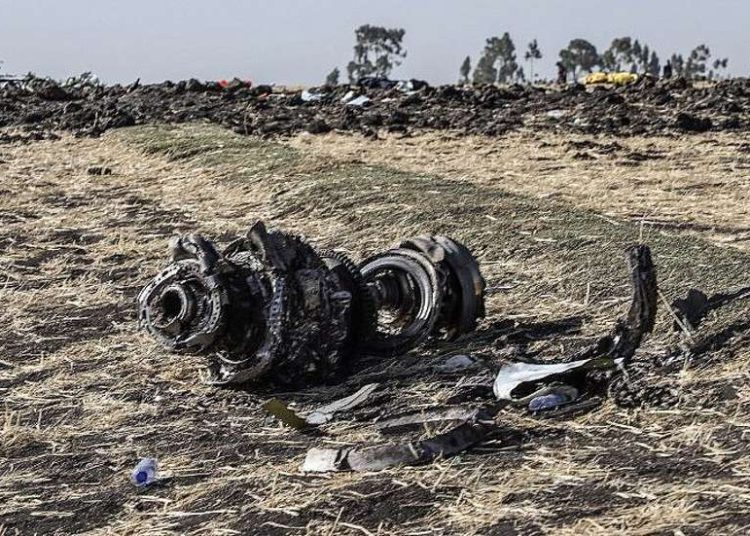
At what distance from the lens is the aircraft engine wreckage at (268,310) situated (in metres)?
4.64

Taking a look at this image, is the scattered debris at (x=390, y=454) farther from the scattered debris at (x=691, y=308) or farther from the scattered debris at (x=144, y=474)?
the scattered debris at (x=691, y=308)

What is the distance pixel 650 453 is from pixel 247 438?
1527 millimetres

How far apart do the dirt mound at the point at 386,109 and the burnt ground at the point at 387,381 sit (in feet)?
16.9

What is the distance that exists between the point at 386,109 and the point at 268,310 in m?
14.1

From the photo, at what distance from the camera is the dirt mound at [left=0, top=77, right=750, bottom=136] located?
15438 mm

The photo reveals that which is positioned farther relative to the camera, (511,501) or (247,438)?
(247,438)

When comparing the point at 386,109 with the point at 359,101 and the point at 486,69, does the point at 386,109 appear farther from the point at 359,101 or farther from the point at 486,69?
the point at 486,69

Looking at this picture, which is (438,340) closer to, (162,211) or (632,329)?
(632,329)

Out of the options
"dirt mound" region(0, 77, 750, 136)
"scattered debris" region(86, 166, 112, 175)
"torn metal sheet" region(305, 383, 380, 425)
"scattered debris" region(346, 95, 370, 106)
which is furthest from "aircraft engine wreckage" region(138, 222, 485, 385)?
"scattered debris" region(346, 95, 370, 106)

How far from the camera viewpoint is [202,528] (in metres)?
3.50

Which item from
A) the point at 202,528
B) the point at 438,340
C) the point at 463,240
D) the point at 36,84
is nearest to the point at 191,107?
the point at 36,84

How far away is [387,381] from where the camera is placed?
4898 millimetres

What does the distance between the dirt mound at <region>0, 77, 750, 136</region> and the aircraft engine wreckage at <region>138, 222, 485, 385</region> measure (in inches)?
386

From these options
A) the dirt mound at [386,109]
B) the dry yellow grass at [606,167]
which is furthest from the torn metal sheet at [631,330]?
the dirt mound at [386,109]
